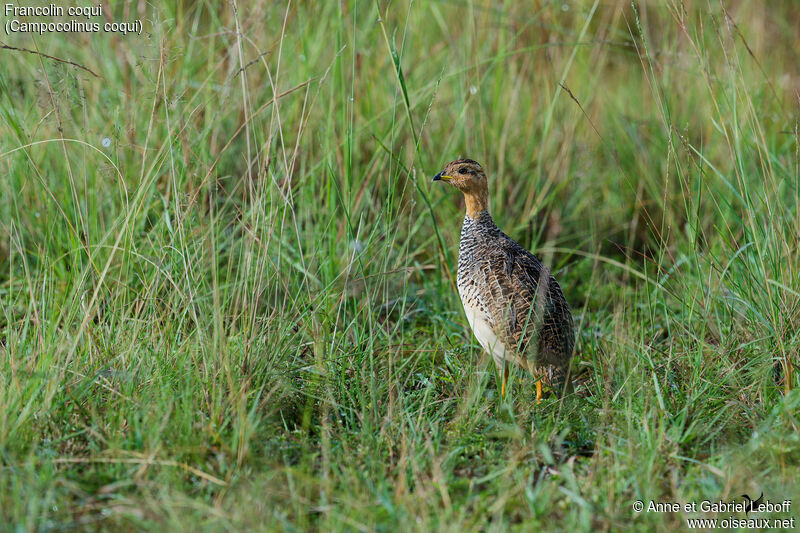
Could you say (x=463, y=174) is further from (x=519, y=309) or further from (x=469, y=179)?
(x=519, y=309)

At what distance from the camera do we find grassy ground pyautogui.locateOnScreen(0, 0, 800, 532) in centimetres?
246

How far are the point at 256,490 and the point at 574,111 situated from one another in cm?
345

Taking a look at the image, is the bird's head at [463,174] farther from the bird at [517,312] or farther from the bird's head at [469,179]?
the bird at [517,312]

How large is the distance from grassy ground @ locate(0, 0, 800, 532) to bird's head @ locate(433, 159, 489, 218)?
1.25 ft

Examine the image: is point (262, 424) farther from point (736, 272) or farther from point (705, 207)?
point (705, 207)

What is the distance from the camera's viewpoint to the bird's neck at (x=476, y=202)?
3.95 meters

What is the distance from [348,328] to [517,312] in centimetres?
74

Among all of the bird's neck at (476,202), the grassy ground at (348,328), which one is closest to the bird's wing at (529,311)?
the grassy ground at (348,328)

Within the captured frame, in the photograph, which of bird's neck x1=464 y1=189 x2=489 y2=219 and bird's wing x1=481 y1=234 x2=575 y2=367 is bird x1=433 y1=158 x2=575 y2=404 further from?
bird's neck x1=464 y1=189 x2=489 y2=219

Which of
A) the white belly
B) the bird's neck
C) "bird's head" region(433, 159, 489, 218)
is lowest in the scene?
the white belly

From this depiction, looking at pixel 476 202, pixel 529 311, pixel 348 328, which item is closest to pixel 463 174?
pixel 476 202

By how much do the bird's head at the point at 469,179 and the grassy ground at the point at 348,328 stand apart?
38cm

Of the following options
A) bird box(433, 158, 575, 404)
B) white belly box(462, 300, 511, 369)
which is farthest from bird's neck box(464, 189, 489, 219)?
white belly box(462, 300, 511, 369)

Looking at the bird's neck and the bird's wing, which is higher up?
the bird's neck
